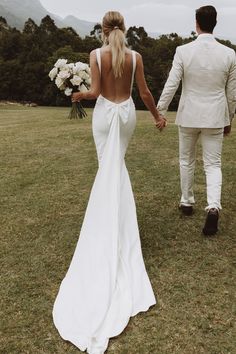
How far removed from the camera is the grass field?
3.71 m

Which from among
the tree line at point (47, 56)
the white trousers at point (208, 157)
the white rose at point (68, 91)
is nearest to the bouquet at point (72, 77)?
the white rose at point (68, 91)

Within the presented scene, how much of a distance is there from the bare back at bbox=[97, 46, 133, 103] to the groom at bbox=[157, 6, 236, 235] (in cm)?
97

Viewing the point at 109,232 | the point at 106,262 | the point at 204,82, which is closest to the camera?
the point at 106,262

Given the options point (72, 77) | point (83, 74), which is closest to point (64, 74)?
point (72, 77)

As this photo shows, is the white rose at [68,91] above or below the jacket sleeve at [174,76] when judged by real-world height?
below

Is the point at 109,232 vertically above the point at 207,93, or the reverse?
the point at 207,93

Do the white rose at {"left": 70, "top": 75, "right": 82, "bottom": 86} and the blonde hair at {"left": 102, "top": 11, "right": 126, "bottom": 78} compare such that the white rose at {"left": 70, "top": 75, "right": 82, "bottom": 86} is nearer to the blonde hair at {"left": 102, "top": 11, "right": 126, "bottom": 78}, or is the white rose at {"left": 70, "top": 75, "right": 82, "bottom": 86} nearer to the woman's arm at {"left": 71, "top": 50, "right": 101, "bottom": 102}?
the woman's arm at {"left": 71, "top": 50, "right": 101, "bottom": 102}

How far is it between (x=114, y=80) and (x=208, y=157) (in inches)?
71.4

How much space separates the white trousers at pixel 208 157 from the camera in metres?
5.71

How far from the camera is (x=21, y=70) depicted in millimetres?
51688

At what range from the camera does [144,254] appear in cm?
523

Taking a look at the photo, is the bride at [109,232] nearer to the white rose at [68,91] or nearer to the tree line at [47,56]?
the white rose at [68,91]

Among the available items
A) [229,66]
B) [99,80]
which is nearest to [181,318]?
[99,80]

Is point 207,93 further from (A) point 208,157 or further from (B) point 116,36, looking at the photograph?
(B) point 116,36
